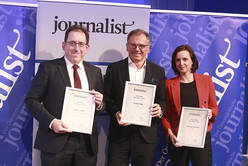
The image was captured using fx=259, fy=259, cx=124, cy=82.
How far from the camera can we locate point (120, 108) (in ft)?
8.11

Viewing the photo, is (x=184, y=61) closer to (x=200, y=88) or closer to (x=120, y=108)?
(x=200, y=88)

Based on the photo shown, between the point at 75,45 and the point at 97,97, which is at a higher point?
the point at 75,45

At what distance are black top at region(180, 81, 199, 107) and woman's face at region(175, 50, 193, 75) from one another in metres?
0.16

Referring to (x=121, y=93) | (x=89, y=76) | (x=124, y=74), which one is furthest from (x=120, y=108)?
(x=89, y=76)

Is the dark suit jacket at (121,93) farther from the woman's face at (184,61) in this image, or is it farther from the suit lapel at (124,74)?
the woman's face at (184,61)

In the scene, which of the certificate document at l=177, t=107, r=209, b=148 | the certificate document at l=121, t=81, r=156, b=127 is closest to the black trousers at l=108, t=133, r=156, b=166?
the certificate document at l=121, t=81, r=156, b=127

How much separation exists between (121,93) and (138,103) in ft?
0.72

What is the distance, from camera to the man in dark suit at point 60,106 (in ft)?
7.05

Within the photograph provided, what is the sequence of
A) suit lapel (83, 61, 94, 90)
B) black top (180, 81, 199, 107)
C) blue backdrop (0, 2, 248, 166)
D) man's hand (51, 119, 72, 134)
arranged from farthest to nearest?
blue backdrop (0, 2, 248, 166) → black top (180, 81, 199, 107) → suit lapel (83, 61, 94, 90) → man's hand (51, 119, 72, 134)

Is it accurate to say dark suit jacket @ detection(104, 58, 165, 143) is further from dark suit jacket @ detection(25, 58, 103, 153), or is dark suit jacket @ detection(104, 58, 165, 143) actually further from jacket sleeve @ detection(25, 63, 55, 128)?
jacket sleeve @ detection(25, 63, 55, 128)

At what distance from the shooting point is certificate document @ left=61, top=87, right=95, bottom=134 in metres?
2.14

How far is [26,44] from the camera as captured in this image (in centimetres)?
299

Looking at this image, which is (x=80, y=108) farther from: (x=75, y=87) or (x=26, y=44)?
(x=26, y=44)

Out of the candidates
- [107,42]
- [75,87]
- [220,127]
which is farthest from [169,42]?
[75,87]
